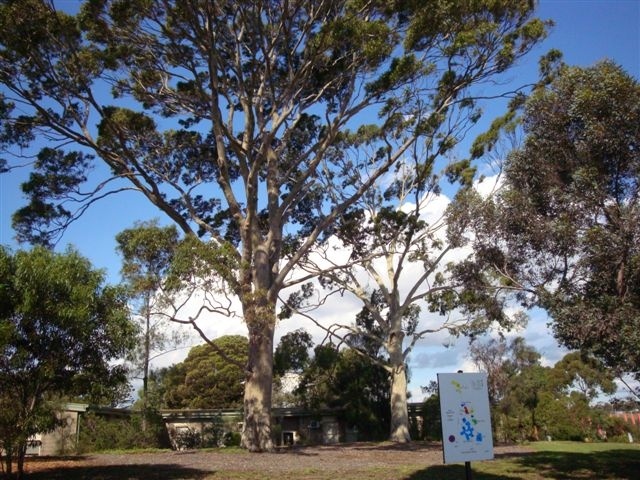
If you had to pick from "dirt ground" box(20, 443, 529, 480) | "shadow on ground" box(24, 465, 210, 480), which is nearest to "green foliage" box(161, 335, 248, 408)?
"dirt ground" box(20, 443, 529, 480)

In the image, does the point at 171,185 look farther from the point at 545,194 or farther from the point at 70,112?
the point at 545,194

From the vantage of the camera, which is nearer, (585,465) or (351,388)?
(585,465)

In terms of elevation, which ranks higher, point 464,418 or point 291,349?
point 291,349

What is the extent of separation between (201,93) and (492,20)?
1004 centimetres

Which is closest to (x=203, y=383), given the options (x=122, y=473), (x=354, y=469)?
(x=122, y=473)

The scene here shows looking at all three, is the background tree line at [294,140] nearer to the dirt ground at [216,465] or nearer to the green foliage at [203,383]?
the dirt ground at [216,465]

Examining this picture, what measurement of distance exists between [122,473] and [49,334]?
3801mm

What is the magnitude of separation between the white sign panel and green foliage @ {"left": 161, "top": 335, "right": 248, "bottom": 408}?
32.9 metres

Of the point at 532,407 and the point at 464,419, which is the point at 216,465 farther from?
the point at 532,407

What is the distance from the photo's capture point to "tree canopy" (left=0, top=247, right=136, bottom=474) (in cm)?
1016

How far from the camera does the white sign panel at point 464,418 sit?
895 centimetres

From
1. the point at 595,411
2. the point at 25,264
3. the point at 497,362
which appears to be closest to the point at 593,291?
the point at 25,264

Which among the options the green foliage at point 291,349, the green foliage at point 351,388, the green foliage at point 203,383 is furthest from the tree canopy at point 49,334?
the green foliage at point 203,383

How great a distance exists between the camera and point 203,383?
42.4 m
